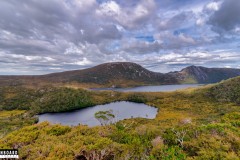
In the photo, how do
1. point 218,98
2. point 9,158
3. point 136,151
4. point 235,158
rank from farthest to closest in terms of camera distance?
point 218,98
point 136,151
point 9,158
point 235,158

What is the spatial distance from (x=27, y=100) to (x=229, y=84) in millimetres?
207045

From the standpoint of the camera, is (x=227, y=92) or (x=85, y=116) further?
(x=227, y=92)

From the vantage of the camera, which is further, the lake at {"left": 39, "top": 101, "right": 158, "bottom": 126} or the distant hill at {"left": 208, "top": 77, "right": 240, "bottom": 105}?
the distant hill at {"left": 208, "top": 77, "right": 240, "bottom": 105}

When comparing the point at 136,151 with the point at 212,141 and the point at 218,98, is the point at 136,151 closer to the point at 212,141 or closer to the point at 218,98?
the point at 212,141

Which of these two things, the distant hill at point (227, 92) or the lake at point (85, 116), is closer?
the lake at point (85, 116)

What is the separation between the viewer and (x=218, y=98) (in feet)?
540

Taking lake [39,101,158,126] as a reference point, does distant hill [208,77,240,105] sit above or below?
above

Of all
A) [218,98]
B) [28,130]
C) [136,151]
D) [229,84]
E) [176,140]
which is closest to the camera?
[136,151]

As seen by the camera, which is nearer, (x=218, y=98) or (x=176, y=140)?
(x=176, y=140)

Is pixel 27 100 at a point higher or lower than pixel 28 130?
lower

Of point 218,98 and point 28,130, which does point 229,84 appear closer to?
→ point 218,98

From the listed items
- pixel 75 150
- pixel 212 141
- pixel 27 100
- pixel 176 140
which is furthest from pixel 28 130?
pixel 27 100

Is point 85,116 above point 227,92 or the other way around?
the other way around

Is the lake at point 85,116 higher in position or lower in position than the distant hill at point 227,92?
lower
